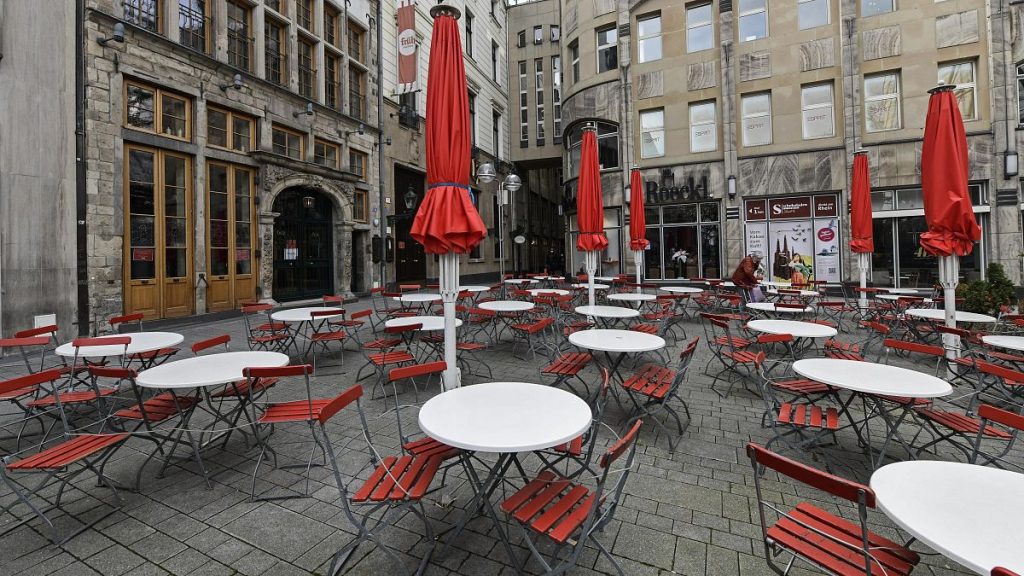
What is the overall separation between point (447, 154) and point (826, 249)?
1564cm

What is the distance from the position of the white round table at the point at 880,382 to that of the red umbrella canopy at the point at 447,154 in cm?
306

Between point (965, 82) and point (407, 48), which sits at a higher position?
point (407, 48)

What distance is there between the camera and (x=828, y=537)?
1841 millimetres

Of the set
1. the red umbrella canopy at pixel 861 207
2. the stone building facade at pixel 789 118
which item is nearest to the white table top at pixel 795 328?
the red umbrella canopy at pixel 861 207

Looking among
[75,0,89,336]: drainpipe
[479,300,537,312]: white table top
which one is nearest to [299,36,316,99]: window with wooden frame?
[75,0,89,336]: drainpipe

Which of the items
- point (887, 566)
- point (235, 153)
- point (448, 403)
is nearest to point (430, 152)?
point (448, 403)

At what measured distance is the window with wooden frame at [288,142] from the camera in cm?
1271

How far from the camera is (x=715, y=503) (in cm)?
295

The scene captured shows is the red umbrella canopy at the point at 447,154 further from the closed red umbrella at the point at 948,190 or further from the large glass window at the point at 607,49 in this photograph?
the large glass window at the point at 607,49

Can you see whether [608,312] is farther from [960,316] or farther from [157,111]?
[157,111]

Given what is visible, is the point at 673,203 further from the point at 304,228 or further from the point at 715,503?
the point at 715,503

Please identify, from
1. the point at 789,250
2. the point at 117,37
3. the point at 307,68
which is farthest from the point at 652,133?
the point at 117,37

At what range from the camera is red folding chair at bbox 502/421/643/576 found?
1970mm

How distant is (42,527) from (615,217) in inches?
674
